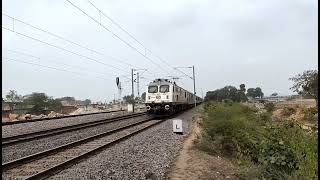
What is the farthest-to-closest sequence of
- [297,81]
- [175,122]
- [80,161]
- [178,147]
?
[297,81] → [175,122] → [178,147] → [80,161]

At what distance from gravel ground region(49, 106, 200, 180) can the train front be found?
56.6 feet

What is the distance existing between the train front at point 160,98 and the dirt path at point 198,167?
62.6 feet

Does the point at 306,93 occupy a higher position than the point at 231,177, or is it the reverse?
the point at 306,93

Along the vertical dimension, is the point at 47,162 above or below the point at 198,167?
above

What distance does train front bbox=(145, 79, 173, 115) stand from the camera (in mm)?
33688

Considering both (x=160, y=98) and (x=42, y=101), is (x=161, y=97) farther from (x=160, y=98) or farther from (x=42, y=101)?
(x=42, y=101)

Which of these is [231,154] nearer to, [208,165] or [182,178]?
[208,165]

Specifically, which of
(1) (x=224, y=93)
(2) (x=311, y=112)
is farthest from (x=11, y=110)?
(1) (x=224, y=93)

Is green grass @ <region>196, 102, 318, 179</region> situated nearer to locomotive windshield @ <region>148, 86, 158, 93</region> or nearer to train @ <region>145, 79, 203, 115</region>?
train @ <region>145, 79, 203, 115</region>

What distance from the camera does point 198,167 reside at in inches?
444

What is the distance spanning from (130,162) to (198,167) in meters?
A: 1.77

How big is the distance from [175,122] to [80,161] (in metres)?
8.13

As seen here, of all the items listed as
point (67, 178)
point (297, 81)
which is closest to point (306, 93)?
point (297, 81)

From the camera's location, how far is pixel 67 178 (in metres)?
9.03
